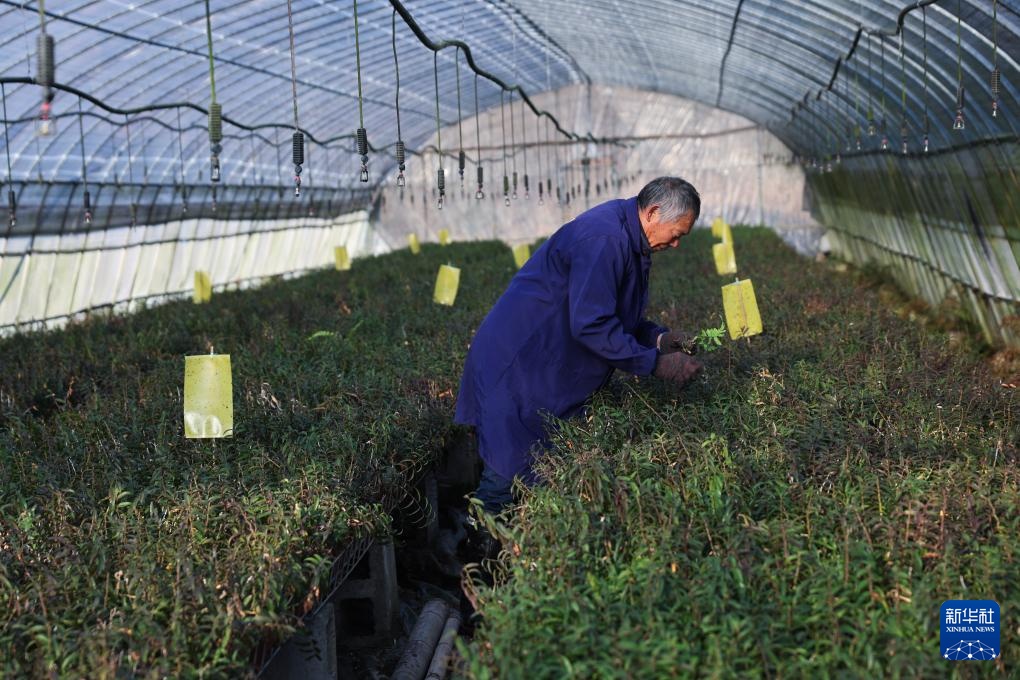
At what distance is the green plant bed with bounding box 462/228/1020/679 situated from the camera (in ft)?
8.29

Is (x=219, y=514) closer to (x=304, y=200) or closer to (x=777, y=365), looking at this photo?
(x=777, y=365)

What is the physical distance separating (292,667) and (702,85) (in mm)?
21578

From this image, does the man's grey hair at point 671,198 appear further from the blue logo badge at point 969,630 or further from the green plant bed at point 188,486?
the blue logo badge at point 969,630

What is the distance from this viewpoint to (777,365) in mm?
5594

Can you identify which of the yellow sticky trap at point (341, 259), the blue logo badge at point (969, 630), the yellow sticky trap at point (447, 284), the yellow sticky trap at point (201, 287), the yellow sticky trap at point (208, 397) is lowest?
the yellow sticky trap at point (341, 259)

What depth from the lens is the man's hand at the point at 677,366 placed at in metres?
4.38

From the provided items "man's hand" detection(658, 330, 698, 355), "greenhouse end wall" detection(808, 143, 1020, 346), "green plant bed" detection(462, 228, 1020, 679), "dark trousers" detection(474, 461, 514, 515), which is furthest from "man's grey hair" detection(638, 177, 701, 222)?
"greenhouse end wall" detection(808, 143, 1020, 346)

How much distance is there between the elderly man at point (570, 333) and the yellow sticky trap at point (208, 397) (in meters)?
1.02

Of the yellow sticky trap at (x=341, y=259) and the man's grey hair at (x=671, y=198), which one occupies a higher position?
the man's grey hair at (x=671, y=198)

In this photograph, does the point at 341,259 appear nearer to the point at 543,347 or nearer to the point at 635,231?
the point at 543,347

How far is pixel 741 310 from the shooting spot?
617cm

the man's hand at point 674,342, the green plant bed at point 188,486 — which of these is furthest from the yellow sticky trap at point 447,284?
the man's hand at point 674,342

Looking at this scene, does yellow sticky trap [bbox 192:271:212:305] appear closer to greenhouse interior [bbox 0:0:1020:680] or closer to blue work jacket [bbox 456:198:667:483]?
greenhouse interior [bbox 0:0:1020:680]

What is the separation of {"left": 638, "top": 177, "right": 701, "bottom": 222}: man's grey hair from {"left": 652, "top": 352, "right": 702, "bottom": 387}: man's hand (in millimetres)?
547
